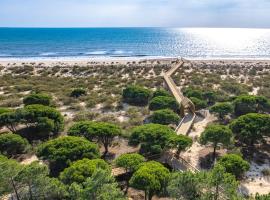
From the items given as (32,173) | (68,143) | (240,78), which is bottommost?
(240,78)

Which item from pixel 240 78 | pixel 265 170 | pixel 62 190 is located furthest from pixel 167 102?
pixel 240 78

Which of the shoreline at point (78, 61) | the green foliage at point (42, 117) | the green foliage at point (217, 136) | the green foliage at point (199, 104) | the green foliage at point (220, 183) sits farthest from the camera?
the shoreline at point (78, 61)

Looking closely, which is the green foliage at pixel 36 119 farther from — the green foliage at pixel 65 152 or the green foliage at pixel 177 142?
the green foliage at pixel 177 142

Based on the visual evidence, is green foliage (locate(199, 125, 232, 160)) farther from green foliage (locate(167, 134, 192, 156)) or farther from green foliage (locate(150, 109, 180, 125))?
green foliage (locate(150, 109, 180, 125))

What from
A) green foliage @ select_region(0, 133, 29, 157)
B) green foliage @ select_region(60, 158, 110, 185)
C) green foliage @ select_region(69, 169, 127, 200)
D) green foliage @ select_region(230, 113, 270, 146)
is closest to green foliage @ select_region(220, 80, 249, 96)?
green foliage @ select_region(230, 113, 270, 146)

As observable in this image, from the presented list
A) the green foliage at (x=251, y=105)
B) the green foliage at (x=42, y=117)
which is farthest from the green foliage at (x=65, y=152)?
the green foliage at (x=251, y=105)

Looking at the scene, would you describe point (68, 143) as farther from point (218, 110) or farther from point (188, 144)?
point (218, 110)

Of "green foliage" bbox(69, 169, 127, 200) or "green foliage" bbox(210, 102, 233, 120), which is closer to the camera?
"green foliage" bbox(69, 169, 127, 200)
